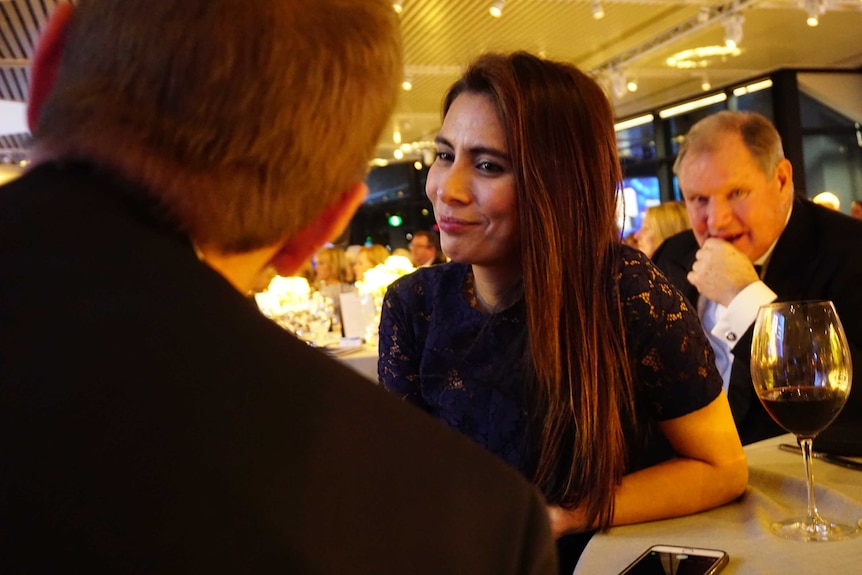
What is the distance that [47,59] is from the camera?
53cm

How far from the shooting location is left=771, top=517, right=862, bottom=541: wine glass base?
934mm

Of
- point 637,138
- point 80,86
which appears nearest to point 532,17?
point 637,138

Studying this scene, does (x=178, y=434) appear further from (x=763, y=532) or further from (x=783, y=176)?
(x=783, y=176)

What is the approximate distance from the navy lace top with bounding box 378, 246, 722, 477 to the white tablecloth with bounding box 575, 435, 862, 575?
160 millimetres

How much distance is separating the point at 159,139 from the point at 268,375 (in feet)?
A: 0.56

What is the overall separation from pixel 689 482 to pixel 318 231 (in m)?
0.77

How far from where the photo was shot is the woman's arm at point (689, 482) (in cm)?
111

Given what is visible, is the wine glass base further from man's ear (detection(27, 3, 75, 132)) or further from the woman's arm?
man's ear (detection(27, 3, 75, 132))

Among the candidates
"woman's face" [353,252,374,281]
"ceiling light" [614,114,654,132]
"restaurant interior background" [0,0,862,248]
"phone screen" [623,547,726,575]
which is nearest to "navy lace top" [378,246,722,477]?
"phone screen" [623,547,726,575]

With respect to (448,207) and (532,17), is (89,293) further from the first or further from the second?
(532,17)

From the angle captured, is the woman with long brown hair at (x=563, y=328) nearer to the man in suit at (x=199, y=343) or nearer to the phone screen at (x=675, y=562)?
the phone screen at (x=675, y=562)

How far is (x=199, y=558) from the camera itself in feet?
1.31

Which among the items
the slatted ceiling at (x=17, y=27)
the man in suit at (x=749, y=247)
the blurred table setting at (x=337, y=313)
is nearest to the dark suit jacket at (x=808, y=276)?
the man in suit at (x=749, y=247)

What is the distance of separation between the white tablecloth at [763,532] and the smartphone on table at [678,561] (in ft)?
0.06
